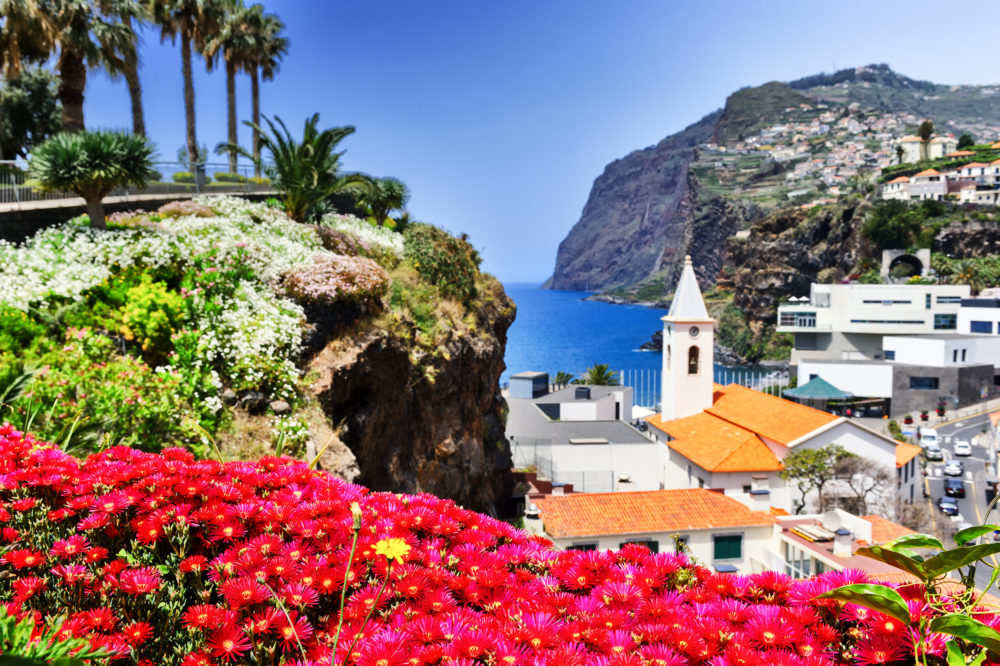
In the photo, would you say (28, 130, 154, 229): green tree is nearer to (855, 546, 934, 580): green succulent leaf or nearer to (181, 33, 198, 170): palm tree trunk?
(855, 546, 934, 580): green succulent leaf

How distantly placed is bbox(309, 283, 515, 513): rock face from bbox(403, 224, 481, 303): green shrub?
109cm

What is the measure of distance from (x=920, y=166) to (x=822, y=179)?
49.3 metres

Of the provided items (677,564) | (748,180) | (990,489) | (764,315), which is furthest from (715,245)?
(677,564)

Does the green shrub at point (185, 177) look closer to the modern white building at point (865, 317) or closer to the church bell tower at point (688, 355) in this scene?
the church bell tower at point (688, 355)

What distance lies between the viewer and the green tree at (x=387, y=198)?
24.8 metres

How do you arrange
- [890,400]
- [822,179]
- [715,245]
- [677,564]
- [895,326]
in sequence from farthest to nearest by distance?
1. [715,245]
2. [822,179]
3. [895,326]
4. [890,400]
5. [677,564]

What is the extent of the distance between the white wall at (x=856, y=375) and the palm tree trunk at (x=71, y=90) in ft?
179

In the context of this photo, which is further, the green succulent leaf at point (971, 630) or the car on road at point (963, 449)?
the car on road at point (963, 449)

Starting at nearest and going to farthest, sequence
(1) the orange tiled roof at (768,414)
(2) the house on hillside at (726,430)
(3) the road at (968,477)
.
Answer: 1. (2) the house on hillside at (726,430)
2. (1) the orange tiled roof at (768,414)
3. (3) the road at (968,477)

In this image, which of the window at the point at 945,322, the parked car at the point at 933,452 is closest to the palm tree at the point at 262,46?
the parked car at the point at 933,452

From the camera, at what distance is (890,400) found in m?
52.7

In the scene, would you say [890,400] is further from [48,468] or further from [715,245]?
[715,245]

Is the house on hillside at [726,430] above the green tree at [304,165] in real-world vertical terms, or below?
below

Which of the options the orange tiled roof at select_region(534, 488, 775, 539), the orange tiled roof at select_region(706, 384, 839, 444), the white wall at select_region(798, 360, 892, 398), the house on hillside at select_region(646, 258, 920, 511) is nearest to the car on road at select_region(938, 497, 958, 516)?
the house on hillside at select_region(646, 258, 920, 511)
